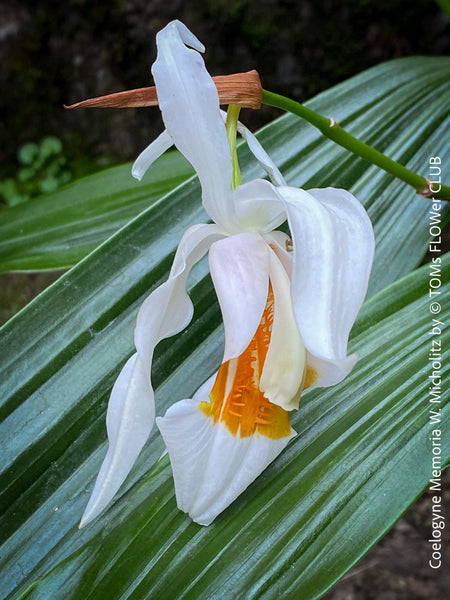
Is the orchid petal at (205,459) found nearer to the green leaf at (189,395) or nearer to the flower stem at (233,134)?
the green leaf at (189,395)

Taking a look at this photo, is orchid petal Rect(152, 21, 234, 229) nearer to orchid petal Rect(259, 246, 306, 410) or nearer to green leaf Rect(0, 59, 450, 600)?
orchid petal Rect(259, 246, 306, 410)

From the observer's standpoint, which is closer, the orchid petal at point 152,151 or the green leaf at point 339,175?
the orchid petal at point 152,151

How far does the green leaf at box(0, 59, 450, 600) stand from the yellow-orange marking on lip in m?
0.04

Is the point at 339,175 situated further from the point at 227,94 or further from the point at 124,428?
the point at 124,428

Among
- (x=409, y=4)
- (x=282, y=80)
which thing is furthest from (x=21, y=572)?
(x=409, y=4)

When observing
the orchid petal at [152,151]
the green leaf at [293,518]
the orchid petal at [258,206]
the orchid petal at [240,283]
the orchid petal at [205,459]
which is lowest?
the green leaf at [293,518]

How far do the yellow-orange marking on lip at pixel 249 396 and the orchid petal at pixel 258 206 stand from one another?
0.05 metres

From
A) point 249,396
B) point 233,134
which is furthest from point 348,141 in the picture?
point 249,396

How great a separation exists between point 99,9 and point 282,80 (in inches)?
18.2

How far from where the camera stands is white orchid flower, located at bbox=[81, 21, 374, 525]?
0.43m

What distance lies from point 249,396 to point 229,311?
8 centimetres

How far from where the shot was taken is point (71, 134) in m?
1.57

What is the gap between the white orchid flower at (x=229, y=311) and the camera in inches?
16.9

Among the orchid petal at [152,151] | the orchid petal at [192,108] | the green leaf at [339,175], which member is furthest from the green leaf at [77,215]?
the orchid petal at [192,108]
